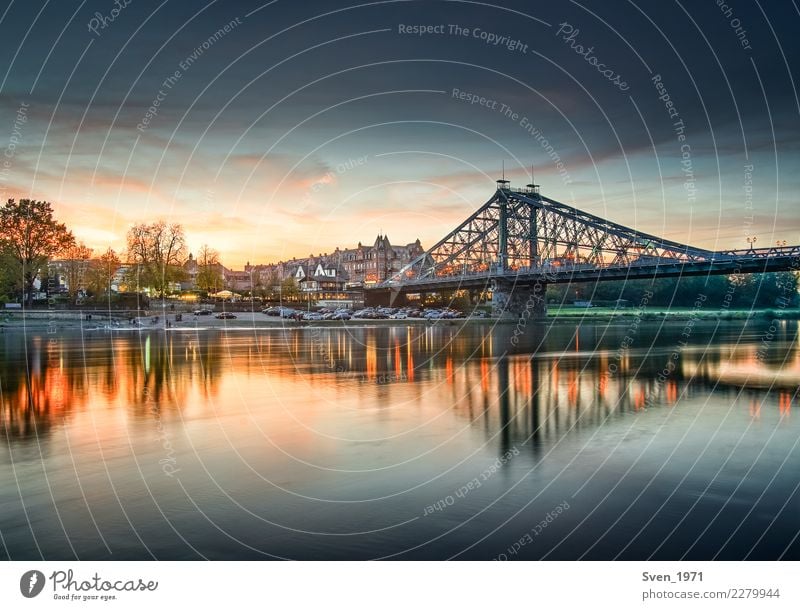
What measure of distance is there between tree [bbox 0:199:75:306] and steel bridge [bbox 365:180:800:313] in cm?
6868

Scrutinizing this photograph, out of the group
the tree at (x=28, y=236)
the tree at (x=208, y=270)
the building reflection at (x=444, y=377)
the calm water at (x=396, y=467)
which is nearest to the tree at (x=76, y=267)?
the tree at (x=28, y=236)

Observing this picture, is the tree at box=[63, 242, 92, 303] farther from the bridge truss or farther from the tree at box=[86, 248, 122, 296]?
the bridge truss

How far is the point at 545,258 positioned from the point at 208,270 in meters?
67.4

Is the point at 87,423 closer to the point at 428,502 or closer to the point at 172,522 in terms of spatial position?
the point at 172,522

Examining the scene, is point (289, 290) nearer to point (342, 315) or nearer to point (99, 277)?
point (342, 315)

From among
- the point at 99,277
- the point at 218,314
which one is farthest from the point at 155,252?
the point at 218,314

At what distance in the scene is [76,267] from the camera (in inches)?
4122

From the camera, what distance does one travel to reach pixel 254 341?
54.9 m

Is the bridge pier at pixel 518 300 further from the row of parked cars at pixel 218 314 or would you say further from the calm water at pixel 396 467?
the calm water at pixel 396 467

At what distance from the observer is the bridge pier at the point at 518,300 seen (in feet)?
392

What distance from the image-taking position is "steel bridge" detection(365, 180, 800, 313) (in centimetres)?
8531

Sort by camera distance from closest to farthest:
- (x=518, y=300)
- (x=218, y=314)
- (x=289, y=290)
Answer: (x=218, y=314) → (x=518, y=300) → (x=289, y=290)

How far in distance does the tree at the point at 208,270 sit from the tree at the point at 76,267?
84.6ft

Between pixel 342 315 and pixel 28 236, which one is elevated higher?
pixel 28 236
